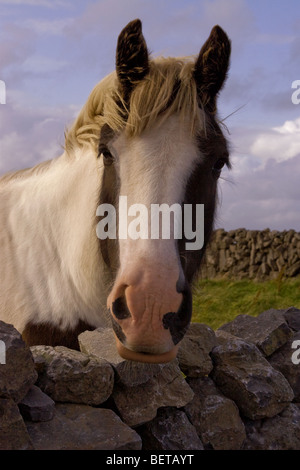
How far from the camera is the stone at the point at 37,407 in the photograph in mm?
2729

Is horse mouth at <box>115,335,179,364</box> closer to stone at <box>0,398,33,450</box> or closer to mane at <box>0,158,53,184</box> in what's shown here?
stone at <box>0,398,33,450</box>

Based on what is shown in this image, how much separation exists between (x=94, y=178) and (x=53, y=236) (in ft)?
2.22

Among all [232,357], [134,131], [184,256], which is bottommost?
[232,357]

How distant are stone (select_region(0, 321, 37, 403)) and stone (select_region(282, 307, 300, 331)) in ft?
8.94

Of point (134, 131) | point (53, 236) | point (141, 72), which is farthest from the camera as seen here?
point (53, 236)

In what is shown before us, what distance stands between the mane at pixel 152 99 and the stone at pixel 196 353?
149 cm

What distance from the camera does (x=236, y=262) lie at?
17875 millimetres

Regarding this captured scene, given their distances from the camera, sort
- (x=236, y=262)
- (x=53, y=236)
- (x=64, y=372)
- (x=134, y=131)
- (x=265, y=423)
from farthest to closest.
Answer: (x=236, y=262)
(x=53, y=236)
(x=265, y=423)
(x=134, y=131)
(x=64, y=372)

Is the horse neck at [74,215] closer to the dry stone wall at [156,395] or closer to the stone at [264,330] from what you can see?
the dry stone wall at [156,395]

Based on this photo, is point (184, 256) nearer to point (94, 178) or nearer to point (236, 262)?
point (94, 178)

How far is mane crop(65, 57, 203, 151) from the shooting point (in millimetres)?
3125

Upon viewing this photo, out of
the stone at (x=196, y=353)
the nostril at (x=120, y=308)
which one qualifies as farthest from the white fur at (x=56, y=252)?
the nostril at (x=120, y=308)

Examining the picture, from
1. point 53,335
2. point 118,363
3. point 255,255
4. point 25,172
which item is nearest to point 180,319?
point 118,363
